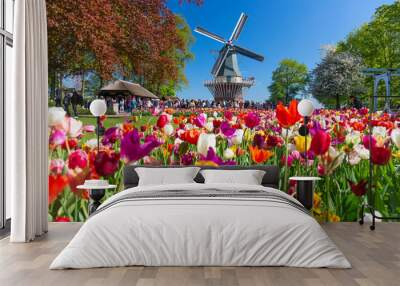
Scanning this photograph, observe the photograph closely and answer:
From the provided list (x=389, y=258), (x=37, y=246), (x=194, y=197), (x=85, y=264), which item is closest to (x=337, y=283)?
(x=389, y=258)

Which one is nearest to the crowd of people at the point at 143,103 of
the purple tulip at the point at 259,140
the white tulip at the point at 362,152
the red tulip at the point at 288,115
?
the purple tulip at the point at 259,140

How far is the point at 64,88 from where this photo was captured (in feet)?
19.5

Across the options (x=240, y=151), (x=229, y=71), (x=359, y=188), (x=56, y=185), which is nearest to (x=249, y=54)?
(x=229, y=71)

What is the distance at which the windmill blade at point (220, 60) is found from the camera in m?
5.95

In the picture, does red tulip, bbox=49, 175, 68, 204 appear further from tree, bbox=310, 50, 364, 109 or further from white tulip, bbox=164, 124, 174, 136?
tree, bbox=310, 50, 364, 109

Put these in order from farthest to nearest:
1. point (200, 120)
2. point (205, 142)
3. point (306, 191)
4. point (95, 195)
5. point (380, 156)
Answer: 1. point (200, 120)
2. point (205, 142)
3. point (380, 156)
4. point (306, 191)
5. point (95, 195)

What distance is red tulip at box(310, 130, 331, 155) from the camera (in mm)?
5570

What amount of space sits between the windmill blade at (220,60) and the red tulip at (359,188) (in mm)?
1894

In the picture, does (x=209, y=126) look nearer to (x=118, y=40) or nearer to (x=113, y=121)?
(x=113, y=121)

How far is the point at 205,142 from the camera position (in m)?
5.75

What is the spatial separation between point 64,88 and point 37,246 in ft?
6.51

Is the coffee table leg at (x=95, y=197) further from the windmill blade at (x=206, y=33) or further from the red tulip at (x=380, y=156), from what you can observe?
the red tulip at (x=380, y=156)

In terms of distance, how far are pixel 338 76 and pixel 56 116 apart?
10.4ft

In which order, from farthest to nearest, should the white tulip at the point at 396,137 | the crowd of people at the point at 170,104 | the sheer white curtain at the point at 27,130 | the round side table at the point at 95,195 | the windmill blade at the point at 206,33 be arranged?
the windmill blade at the point at 206,33
the crowd of people at the point at 170,104
the white tulip at the point at 396,137
the round side table at the point at 95,195
the sheer white curtain at the point at 27,130
